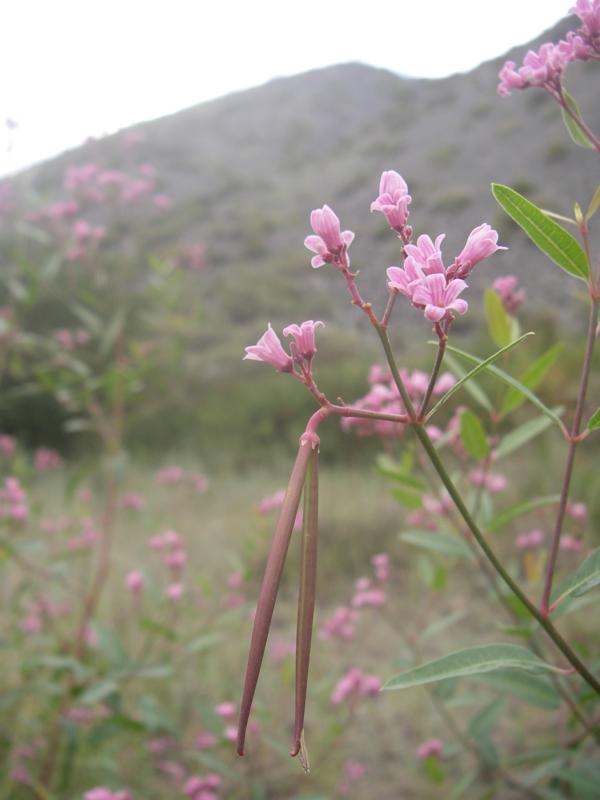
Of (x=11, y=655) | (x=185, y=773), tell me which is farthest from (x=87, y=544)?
(x=185, y=773)

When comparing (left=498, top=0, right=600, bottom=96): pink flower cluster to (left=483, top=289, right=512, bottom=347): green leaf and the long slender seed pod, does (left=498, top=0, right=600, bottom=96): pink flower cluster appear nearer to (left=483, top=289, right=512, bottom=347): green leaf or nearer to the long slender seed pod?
(left=483, top=289, right=512, bottom=347): green leaf

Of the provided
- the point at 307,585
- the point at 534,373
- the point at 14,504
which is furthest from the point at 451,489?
the point at 14,504

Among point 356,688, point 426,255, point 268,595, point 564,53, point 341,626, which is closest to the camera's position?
point 268,595

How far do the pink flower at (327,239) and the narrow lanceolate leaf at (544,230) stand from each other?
0.47 feet

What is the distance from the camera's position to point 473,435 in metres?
0.86

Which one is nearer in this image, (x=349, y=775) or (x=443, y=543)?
(x=443, y=543)

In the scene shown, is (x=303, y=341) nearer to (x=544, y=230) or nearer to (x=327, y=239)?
(x=327, y=239)

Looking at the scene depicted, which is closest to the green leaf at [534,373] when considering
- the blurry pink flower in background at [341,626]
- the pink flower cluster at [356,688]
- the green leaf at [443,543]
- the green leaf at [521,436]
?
the green leaf at [521,436]

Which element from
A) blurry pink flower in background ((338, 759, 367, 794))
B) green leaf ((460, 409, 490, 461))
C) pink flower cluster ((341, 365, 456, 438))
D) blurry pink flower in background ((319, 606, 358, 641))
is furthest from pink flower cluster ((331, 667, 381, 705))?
green leaf ((460, 409, 490, 461))

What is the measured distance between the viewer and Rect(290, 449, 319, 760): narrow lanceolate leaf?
426 mm

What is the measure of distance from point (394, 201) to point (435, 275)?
5.0 inches

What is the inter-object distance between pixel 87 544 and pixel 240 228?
12246 mm

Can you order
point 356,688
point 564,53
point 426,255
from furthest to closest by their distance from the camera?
point 356,688, point 564,53, point 426,255

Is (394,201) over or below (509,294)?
over
